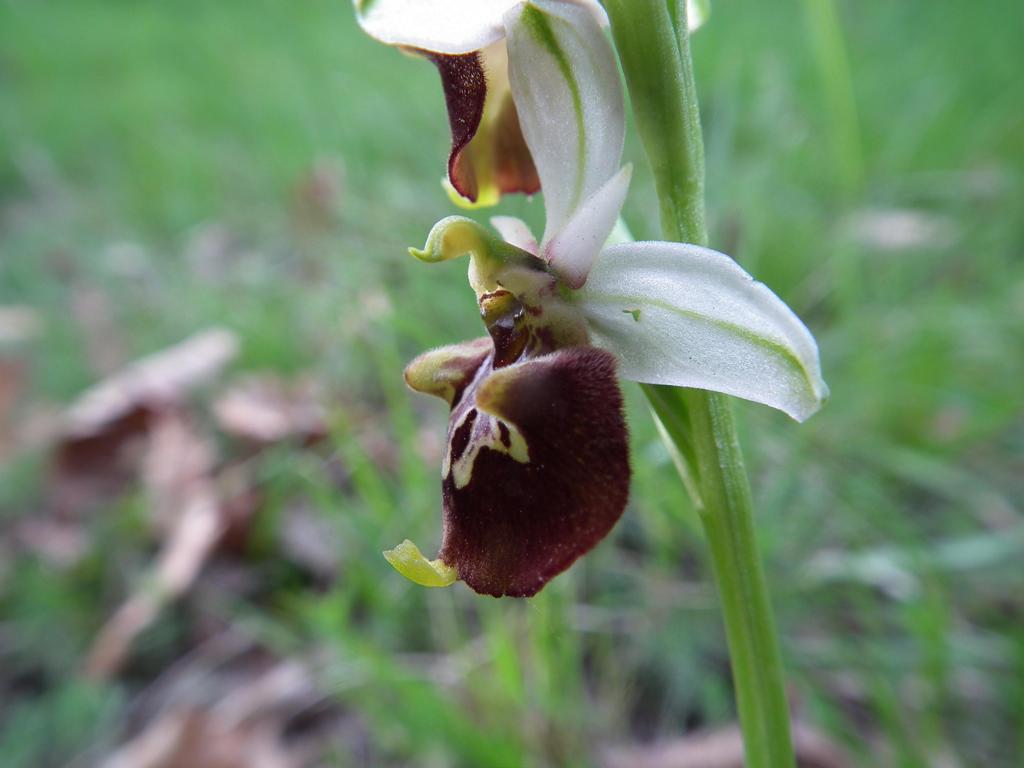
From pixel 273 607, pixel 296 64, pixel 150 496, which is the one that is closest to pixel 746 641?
pixel 273 607

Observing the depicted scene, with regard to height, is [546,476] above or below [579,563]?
above

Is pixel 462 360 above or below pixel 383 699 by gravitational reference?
above

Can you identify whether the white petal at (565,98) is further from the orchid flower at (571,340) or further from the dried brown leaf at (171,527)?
the dried brown leaf at (171,527)

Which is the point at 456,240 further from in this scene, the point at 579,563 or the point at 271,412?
the point at 271,412

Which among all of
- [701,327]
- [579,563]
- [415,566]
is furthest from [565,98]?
A: [579,563]

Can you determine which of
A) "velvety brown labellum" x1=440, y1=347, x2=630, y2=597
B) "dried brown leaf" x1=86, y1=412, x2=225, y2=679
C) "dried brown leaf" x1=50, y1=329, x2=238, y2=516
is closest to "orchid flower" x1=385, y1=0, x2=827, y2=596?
"velvety brown labellum" x1=440, y1=347, x2=630, y2=597

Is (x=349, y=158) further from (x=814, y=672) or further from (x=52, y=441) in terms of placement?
(x=814, y=672)
